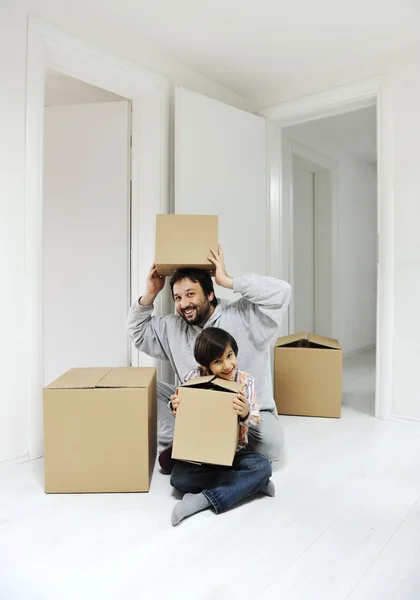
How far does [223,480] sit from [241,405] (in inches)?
11.8

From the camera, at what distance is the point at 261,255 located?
3.18 metres

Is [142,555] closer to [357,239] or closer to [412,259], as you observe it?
[412,259]

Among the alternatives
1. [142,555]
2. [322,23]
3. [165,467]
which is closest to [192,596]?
[142,555]

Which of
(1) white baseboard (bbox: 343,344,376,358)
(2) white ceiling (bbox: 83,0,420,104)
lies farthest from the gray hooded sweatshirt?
(1) white baseboard (bbox: 343,344,376,358)

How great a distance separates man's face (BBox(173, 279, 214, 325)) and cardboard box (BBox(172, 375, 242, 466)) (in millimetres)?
533

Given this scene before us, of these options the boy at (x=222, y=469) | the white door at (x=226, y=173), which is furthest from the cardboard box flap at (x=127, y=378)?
the white door at (x=226, y=173)

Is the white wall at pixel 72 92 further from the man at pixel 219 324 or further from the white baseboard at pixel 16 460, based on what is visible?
the white baseboard at pixel 16 460

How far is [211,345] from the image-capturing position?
1.80 metres

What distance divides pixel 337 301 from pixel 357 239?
34.9 inches

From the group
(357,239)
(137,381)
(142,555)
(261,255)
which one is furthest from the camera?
(357,239)

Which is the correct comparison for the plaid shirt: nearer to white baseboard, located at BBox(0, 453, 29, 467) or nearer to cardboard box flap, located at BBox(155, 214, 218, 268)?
cardboard box flap, located at BBox(155, 214, 218, 268)

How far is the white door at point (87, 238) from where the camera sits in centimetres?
286

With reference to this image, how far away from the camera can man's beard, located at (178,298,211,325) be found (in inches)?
84.4

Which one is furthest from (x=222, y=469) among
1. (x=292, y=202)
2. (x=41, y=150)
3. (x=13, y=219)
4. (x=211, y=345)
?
(x=292, y=202)
